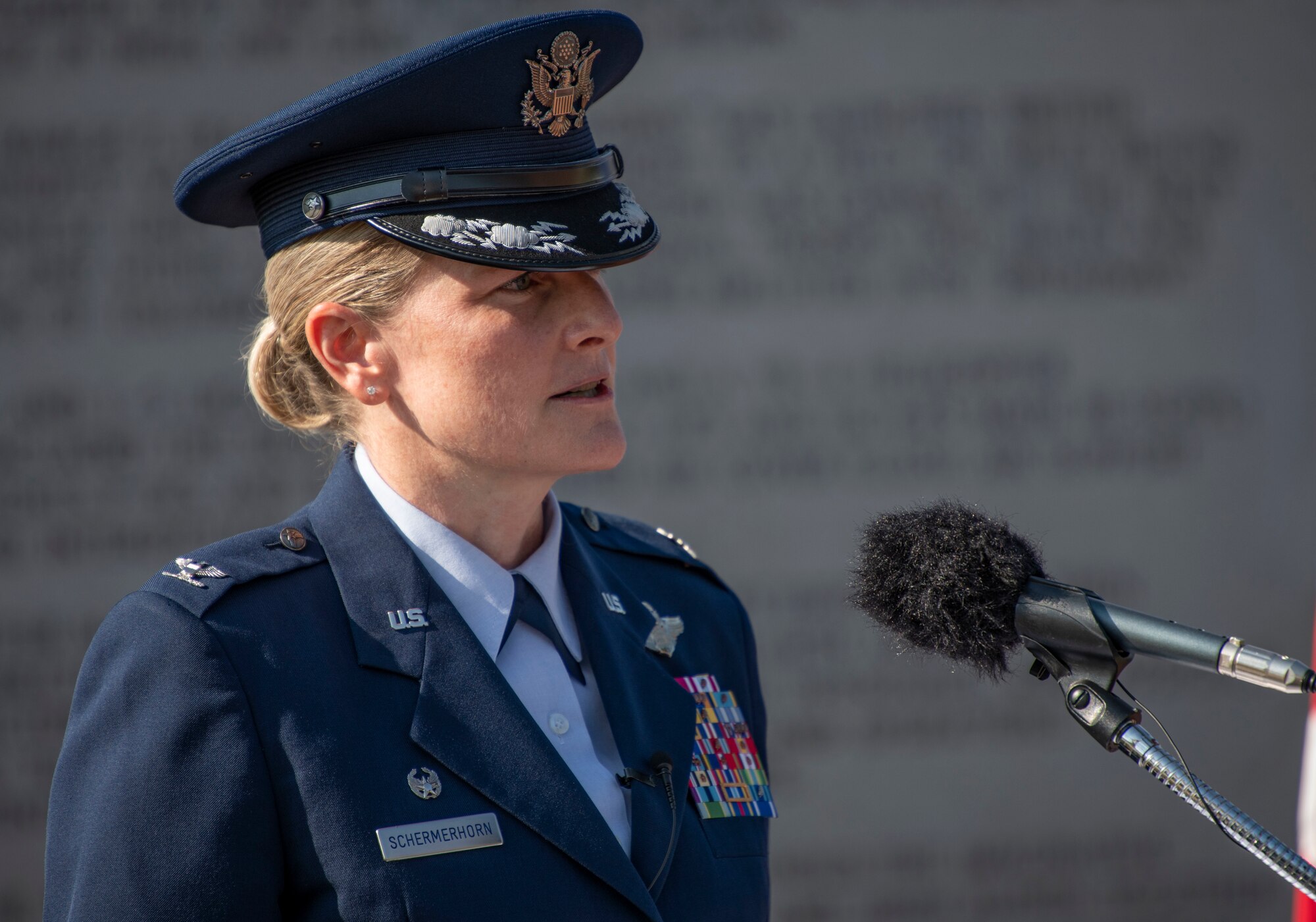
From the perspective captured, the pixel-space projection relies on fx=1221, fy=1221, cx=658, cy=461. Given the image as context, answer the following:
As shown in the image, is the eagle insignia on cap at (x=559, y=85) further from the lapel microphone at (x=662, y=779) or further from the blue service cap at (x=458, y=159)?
the lapel microphone at (x=662, y=779)

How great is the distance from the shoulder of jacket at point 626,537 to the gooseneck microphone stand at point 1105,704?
86 cm

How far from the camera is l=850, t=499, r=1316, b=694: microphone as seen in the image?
104cm

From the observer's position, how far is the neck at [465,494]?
1619 mm

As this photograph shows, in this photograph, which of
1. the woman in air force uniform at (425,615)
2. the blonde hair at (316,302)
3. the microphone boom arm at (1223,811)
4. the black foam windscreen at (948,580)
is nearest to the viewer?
the microphone boom arm at (1223,811)

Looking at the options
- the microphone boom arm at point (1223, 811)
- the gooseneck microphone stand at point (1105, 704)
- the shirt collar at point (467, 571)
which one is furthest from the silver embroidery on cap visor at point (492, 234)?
the microphone boom arm at point (1223, 811)

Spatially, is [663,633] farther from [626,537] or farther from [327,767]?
[327,767]

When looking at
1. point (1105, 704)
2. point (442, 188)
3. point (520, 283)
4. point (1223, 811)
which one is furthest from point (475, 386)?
point (1223, 811)

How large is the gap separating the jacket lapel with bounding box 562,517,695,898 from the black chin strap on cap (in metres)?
0.52

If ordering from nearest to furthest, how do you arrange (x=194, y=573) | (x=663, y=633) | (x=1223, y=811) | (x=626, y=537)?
(x=1223, y=811) < (x=194, y=573) < (x=663, y=633) < (x=626, y=537)

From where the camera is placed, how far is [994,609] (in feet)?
4.00

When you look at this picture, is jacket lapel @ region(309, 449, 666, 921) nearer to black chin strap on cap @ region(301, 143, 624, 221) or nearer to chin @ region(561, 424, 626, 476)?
chin @ region(561, 424, 626, 476)

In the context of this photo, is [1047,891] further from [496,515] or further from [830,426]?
[496,515]

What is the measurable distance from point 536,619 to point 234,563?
39 cm

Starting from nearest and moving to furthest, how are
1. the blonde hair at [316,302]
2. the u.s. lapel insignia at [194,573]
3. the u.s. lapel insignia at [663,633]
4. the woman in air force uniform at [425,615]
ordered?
1. the woman in air force uniform at [425,615]
2. the u.s. lapel insignia at [194,573]
3. the blonde hair at [316,302]
4. the u.s. lapel insignia at [663,633]
